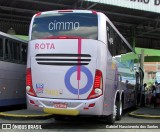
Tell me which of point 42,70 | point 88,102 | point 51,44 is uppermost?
point 51,44

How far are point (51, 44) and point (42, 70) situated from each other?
0.79m

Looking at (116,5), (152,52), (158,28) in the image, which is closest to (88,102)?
(116,5)

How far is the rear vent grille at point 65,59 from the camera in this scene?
36.2 ft

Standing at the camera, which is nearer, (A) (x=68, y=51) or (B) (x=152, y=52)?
(A) (x=68, y=51)

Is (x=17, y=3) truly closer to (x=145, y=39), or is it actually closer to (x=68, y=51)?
(x=68, y=51)

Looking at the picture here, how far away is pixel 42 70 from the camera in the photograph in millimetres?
11266

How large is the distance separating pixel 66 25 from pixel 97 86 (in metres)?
2.01

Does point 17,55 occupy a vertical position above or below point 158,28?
below

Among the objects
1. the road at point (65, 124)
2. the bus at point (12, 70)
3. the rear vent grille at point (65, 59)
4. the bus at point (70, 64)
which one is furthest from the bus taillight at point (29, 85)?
the bus at point (12, 70)

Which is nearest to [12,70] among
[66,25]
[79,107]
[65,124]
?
[65,124]

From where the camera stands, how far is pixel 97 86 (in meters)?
10.9

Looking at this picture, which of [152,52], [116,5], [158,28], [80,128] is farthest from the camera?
[152,52]

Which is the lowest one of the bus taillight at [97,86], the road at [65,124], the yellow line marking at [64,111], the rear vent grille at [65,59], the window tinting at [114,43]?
the road at [65,124]

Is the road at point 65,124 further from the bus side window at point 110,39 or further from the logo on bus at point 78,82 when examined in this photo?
the bus side window at point 110,39
